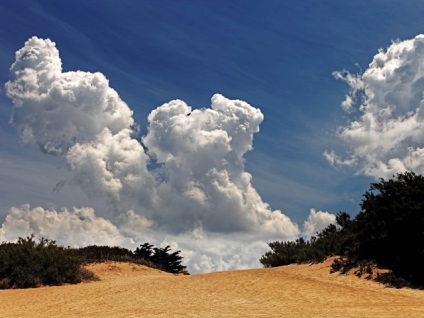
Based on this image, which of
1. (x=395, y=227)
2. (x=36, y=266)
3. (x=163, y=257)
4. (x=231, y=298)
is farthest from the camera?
(x=163, y=257)

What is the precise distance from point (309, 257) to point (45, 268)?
1517 cm

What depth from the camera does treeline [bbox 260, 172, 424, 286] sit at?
23.7 metres

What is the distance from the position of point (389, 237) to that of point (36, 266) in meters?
18.9

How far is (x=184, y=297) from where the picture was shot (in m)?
20.3

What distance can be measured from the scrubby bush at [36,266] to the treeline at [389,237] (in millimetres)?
13520

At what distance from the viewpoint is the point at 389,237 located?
81.0 feet

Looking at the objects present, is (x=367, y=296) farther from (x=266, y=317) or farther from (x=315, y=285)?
(x=266, y=317)

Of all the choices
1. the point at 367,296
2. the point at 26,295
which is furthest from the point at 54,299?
the point at 367,296

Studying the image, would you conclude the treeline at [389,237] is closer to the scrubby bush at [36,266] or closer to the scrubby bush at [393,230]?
the scrubby bush at [393,230]

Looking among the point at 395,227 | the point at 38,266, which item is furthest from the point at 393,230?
the point at 38,266

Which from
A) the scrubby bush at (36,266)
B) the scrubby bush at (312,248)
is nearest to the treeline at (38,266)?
the scrubby bush at (36,266)

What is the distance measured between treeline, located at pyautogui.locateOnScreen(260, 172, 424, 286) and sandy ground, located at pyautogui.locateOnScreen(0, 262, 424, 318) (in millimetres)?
1480

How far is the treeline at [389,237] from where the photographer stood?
932 inches

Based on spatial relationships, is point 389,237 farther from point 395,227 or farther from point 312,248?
point 312,248
